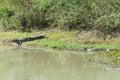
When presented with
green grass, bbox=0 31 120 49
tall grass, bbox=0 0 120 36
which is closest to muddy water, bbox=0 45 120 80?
green grass, bbox=0 31 120 49

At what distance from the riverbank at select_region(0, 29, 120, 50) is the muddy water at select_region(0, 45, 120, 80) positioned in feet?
2.60

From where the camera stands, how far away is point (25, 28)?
27.5 m

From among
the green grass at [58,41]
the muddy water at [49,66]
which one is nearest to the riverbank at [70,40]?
the green grass at [58,41]

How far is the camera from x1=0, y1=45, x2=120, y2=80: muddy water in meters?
14.7

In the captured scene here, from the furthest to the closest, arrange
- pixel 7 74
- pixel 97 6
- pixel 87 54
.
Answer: pixel 97 6
pixel 87 54
pixel 7 74

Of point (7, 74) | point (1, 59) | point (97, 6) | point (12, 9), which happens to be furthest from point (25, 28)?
point (7, 74)

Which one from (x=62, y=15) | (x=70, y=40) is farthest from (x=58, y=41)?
(x=62, y=15)

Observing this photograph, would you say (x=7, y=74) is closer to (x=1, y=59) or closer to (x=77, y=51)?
(x=1, y=59)

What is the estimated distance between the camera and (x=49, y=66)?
55.6ft

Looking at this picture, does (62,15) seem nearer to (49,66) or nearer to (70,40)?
(70,40)

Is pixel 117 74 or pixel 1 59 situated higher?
pixel 117 74

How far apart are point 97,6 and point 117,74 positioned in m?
9.97

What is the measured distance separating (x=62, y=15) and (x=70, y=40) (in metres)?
4.01

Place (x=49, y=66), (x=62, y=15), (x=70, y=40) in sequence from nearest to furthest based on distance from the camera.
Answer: (x=49, y=66) < (x=70, y=40) < (x=62, y=15)
